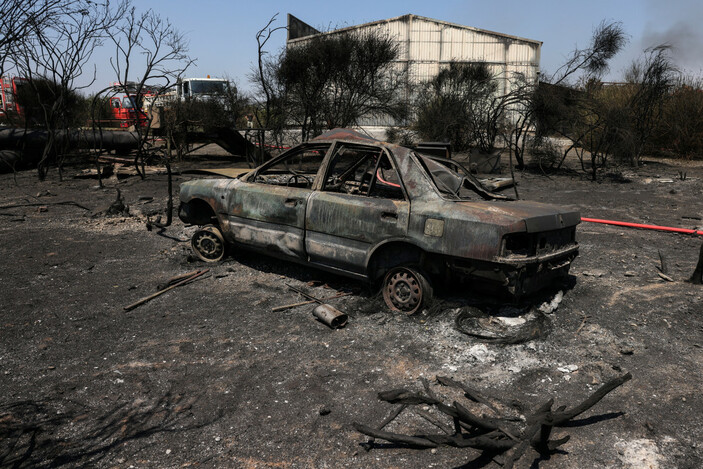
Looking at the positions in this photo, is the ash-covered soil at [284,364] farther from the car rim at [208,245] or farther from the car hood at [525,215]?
→ the car hood at [525,215]

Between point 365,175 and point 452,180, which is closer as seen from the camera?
point 452,180

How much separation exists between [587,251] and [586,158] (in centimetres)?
1383

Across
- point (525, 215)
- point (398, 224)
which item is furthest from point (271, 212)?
point (525, 215)

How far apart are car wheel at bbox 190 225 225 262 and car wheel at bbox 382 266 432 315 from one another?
237 cm

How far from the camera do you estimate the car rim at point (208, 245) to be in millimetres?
6168

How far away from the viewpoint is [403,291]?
15.1ft

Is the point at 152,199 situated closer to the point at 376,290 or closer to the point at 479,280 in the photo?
the point at 376,290

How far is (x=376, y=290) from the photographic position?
5137 millimetres

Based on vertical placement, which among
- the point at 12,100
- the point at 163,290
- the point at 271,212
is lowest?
the point at 163,290

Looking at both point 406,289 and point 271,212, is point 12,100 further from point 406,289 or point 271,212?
point 406,289

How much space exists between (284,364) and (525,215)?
2246 millimetres

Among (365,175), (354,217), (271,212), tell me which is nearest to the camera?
(354,217)

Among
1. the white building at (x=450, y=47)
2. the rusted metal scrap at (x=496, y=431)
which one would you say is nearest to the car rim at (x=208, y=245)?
the rusted metal scrap at (x=496, y=431)

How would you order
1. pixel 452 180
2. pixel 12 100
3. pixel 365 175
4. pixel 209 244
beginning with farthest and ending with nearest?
pixel 12 100 → pixel 209 244 → pixel 365 175 → pixel 452 180
